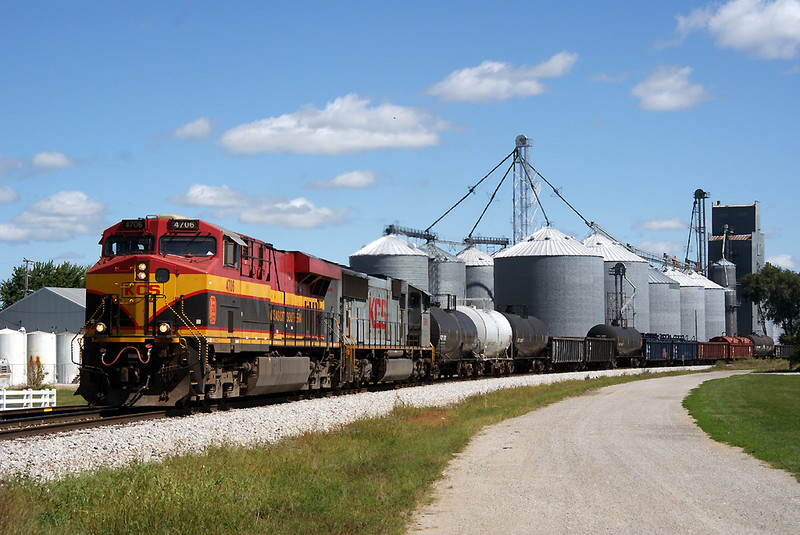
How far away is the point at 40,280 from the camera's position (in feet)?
316

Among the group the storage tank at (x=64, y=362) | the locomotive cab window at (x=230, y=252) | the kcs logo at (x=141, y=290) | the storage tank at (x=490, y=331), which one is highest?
the locomotive cab window at (x=230, y=252)

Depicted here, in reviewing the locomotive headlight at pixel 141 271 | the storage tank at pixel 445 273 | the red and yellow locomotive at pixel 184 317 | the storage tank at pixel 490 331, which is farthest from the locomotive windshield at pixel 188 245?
the storage tank at pixel 445 273

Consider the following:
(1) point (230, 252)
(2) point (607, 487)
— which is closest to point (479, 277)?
(1) point (230, 252)

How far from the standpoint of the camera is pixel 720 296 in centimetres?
12781

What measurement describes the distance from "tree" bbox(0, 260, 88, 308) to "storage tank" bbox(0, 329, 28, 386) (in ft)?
146

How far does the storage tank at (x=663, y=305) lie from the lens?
10369 centimetres

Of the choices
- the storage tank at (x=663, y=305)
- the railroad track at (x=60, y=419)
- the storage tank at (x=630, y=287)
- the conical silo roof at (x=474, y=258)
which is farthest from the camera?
the conical silo roof at (x=474, y=258)

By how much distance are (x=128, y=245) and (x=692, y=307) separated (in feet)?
354

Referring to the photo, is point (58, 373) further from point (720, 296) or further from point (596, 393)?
point (720, 296)

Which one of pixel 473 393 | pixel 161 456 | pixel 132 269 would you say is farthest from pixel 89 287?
pixel 473 393

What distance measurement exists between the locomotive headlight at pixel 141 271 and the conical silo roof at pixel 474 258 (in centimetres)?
8623

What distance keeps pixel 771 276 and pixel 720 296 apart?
15883 mm

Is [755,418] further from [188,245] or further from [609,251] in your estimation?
[609,251]

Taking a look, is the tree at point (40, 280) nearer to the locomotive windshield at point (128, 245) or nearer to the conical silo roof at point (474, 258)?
the conical silo roof at point (474, 258)
